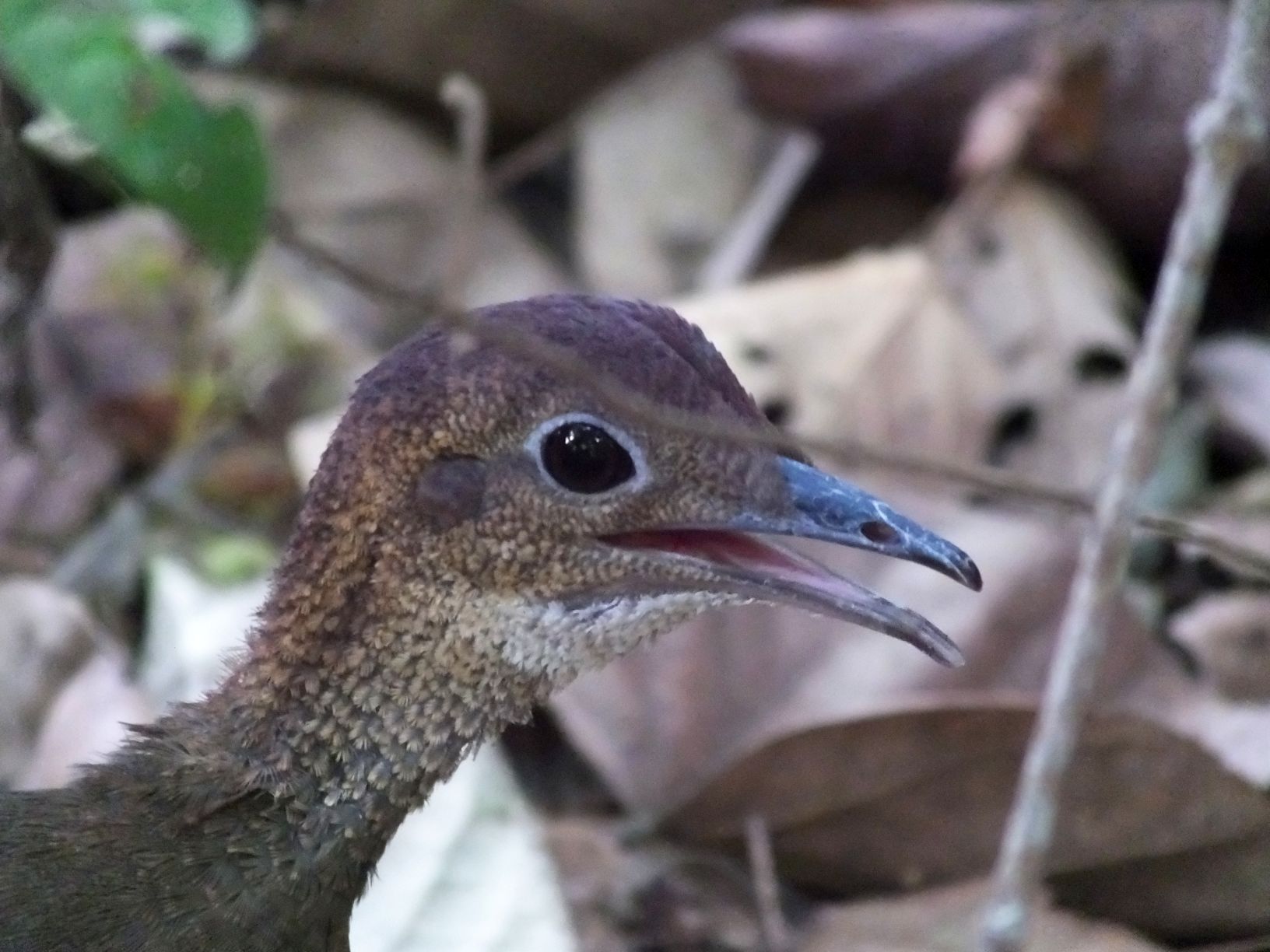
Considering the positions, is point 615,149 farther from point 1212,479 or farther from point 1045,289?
point 1212,479

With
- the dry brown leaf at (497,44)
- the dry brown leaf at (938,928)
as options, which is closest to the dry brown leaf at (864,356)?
the dry brown leaf at (497,44)

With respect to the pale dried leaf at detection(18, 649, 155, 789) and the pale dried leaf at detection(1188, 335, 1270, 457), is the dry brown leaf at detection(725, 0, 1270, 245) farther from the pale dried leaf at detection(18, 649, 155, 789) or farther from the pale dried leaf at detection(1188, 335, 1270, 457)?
the pale dried leaf at detection(18, 649, 155, 789)

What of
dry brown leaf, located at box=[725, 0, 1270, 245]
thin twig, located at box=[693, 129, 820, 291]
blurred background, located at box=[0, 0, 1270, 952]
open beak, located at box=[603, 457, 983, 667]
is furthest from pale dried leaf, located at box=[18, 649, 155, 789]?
dry brown leaf, located at box=[725, 0, 1270, 245]

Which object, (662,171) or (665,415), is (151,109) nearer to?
(665,415)

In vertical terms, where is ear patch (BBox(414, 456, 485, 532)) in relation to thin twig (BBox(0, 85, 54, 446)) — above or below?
below

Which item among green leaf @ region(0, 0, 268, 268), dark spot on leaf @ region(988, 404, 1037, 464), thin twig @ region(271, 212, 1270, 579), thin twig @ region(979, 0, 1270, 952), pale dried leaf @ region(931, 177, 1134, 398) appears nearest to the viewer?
thin twig @ region(271, 212, 1270, 579)

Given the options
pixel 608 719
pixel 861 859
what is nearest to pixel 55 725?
pixel 608 719

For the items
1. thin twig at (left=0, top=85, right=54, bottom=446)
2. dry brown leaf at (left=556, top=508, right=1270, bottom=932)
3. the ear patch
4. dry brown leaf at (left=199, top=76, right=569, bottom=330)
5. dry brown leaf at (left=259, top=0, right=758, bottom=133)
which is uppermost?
dry brown leaf at (left=259, top=0, right=758, bottom=133)

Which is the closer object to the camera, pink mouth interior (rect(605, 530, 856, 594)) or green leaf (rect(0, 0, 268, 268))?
green leaf (rect(0, 0, 268, 268))
